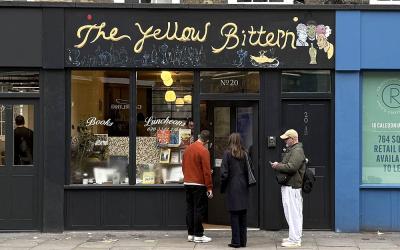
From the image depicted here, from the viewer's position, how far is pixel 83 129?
11477mm

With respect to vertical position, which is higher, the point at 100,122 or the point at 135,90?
the point at 135,90

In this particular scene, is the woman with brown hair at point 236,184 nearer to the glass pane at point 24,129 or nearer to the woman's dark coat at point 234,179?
the woman's dark coat at point 234,179

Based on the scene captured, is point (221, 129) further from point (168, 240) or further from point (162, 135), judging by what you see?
point (168, 240)

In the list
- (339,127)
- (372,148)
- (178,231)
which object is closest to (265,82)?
(339,127)

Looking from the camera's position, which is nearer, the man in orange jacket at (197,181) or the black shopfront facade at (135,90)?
the man in orange jacket at (197,181)

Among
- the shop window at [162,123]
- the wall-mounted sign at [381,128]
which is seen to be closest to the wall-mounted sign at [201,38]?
the shop window at [162,123]

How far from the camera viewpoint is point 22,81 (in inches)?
447

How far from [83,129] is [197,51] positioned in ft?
8.73

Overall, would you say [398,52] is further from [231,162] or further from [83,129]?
[83,129]

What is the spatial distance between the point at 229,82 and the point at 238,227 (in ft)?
9.86

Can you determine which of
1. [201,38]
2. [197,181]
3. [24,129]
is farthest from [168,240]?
[201,38]

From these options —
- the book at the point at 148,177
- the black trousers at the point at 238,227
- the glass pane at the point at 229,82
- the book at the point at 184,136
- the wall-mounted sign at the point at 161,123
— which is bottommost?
the black trousers at the point at 238,227

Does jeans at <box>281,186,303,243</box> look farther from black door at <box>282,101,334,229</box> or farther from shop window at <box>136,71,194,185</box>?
shop window at <box>136,71,194,185</box>

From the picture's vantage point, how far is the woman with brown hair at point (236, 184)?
9727mm
